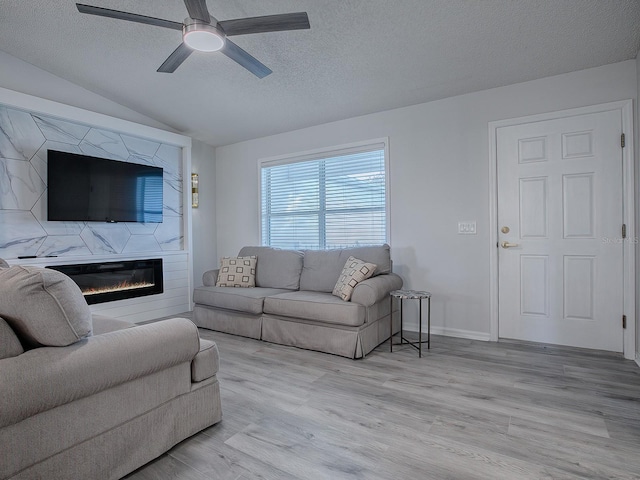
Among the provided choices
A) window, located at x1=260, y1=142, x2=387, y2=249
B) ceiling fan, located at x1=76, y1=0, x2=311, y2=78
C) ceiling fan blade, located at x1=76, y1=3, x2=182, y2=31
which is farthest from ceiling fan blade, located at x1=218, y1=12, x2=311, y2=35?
window, located at x1=260, y1=142, x2=387, y2=249

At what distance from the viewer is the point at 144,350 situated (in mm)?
1555

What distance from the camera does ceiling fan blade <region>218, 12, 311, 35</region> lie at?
2.02 metres

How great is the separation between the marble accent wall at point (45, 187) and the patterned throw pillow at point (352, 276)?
8.92 ft

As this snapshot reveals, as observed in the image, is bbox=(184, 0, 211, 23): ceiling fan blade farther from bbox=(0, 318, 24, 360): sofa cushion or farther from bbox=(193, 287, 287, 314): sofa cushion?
bbox=(193, 287, 287, 314): sofa cushion

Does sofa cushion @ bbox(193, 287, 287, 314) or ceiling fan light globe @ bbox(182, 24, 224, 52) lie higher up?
ceiling fan light globe @ bbox(182, 24, 224, 52)

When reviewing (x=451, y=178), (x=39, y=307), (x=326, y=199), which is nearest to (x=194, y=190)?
(x=326, y=199)

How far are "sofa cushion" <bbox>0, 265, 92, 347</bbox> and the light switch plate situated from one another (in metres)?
3.36

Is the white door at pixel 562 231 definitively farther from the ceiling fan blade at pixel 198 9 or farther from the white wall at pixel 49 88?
the white wall at pixel 49 88

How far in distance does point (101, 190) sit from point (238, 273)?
1.86m

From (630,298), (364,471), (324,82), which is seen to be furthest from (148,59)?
(630,298)

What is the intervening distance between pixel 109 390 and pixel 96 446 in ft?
0.71

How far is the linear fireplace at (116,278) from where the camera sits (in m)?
3.78

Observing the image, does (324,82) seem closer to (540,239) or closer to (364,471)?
(540,239)

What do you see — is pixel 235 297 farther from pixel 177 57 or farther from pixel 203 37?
pixel 203 37
